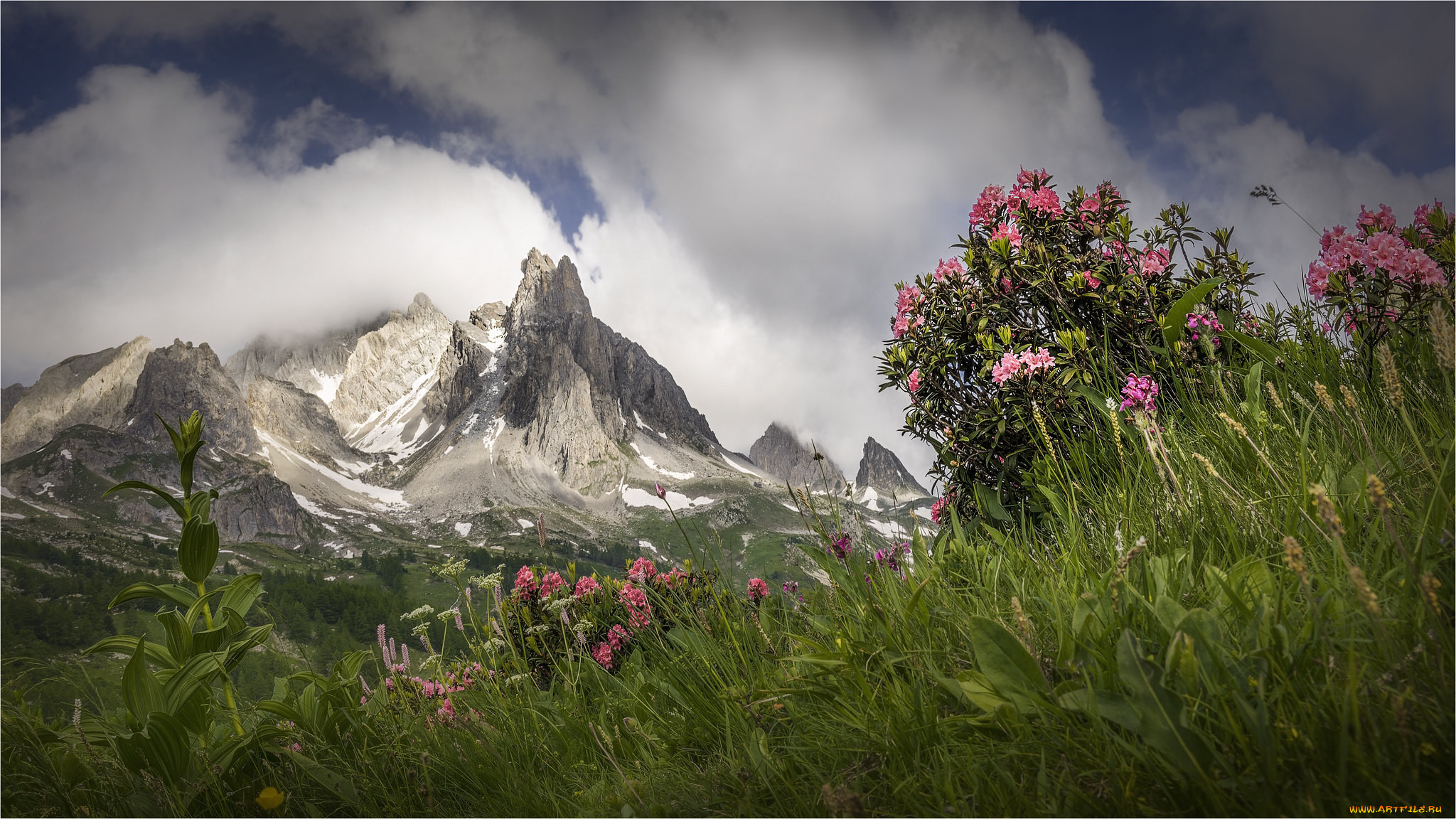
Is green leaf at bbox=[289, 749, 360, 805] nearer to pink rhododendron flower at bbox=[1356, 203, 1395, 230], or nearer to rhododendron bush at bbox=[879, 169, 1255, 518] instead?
rhododendron bush at bbox=[879, 169, 1255, 518]

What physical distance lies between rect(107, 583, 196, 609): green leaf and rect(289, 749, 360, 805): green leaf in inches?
46.0

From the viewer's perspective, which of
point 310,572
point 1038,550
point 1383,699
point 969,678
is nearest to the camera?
point 1383,699

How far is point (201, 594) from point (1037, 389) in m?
5.54

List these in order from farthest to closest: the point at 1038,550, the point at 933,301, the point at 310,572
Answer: the point at 310,572, the point at 933,301, the point at 1038,550

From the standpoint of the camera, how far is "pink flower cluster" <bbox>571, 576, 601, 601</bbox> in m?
6.87

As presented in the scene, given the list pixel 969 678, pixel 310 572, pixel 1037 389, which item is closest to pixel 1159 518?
pixel 969 678

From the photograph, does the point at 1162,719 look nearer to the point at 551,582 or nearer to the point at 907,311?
the point at 907,311

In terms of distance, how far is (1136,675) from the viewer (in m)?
1.54

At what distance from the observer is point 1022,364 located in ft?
15.6

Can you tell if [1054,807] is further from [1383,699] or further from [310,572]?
[310,572]

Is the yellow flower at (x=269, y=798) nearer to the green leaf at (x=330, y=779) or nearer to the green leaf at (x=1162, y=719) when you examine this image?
the green leaf at (x=330, y=779)

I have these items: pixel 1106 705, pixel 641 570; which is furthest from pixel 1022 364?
pixel 641 570

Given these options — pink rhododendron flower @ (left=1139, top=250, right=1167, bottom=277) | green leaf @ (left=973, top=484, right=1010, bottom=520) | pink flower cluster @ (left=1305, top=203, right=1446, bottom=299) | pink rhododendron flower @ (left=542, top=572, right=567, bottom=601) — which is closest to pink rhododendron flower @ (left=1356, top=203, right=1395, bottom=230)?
pink flower cluster @ (left=1305, top=203, right=1446, bottom=299)

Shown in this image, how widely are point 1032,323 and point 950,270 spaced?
822 millimetres
